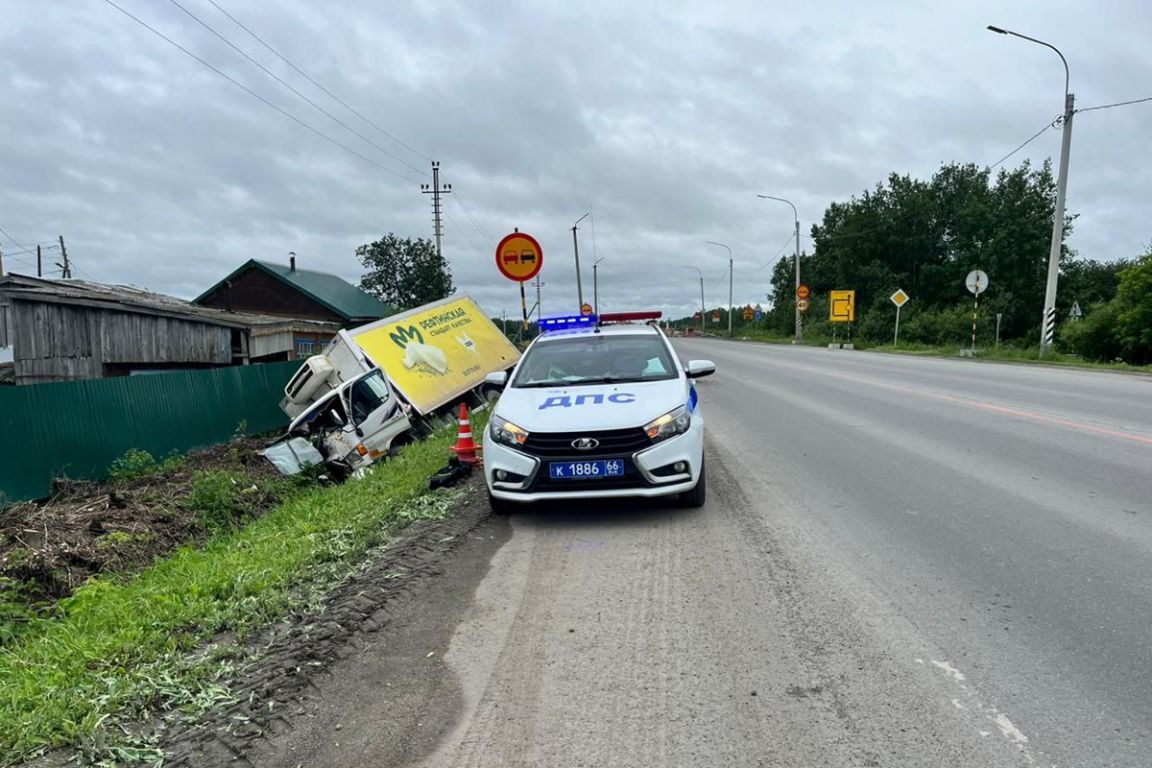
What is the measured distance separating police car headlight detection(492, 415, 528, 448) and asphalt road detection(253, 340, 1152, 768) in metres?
0.71

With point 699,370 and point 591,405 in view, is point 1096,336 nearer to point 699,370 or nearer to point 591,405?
point 699,370

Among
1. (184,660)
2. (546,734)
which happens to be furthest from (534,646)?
(184,660)

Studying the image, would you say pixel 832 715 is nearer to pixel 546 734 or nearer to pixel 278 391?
pixel 546 734

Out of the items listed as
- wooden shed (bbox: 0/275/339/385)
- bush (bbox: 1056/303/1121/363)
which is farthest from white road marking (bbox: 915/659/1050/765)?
bush (bbox: 1056/303/1121/363)

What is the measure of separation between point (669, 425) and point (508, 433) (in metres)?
1.28

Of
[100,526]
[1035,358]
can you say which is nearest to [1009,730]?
[100,526]

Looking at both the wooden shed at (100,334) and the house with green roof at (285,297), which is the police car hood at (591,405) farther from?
the house with green roof at (285,297)

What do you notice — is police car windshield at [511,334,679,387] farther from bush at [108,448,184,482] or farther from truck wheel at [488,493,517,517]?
bush at [108,448,184,482]

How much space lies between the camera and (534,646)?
3625 millimetres

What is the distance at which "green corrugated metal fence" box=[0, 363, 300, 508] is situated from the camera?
9.70m

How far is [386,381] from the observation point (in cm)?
1277

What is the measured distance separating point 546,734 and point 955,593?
263 cm

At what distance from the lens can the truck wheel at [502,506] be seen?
590 cm

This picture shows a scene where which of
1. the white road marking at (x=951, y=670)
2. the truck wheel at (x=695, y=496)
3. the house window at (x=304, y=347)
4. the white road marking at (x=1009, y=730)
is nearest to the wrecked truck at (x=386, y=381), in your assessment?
the truck wheel at (x=695, y=496)
